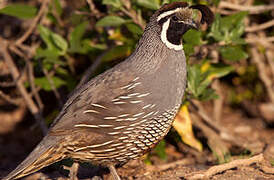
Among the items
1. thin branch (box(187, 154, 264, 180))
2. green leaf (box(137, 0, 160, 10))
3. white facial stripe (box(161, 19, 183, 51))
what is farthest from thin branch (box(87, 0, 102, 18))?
thin branch (box(187, 154, 264, 180))

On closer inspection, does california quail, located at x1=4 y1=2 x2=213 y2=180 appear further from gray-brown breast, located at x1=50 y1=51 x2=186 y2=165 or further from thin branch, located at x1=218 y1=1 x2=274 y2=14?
thin branch, located at x1=218 y1=1 x2=274 y2=14

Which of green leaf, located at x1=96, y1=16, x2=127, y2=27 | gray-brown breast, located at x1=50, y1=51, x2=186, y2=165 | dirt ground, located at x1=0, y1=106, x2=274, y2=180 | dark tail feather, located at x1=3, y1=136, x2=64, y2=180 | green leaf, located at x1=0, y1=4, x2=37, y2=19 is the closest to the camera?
gray-brown breast, located at x1=50, y1=51, x2=186, y2=165

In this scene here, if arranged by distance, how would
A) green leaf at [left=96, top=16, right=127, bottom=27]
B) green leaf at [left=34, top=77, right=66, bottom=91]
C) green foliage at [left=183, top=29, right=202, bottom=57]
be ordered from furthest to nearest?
1. green leaf at [left=34, top=77, right=66, bottom=91]
2. green leaf at [left=96, top=16, right=127, bottom=27]
3. green foliage at [left=183, top=29, right=202, bottom=57]

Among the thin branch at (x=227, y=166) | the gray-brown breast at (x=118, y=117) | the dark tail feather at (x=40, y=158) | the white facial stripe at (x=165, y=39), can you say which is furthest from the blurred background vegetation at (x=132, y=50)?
the dark tail feather at (x=40, y=158)

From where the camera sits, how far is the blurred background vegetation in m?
4.39

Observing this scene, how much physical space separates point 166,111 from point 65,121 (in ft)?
2.57

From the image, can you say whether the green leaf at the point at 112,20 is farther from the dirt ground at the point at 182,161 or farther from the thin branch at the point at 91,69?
the dirt ground at the point at 182,161

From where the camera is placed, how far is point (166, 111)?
3.47 meters

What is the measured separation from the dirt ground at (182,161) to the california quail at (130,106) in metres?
0.49

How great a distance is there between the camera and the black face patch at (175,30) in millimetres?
3562

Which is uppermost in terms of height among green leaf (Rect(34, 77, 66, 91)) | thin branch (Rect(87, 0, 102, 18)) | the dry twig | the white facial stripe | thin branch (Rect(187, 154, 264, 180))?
thin branch (Rect(87, 0, 102, 18))

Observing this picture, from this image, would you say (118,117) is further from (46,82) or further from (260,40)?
(260,40)

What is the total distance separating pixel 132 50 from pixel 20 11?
136 cm

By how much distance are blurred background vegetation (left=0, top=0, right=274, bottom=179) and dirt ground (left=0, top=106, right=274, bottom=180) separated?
24 millimetres
